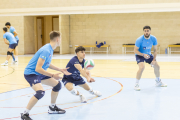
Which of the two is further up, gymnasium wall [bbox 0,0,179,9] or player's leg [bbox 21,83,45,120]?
gymnasium wall [bbox 0,0,179,9]

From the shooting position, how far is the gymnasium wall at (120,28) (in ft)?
59.9

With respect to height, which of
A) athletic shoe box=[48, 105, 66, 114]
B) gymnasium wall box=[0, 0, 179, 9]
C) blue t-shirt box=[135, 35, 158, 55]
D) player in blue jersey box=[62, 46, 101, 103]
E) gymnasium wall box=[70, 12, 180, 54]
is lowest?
athletic shoe box=[48, 105, 66, 114]

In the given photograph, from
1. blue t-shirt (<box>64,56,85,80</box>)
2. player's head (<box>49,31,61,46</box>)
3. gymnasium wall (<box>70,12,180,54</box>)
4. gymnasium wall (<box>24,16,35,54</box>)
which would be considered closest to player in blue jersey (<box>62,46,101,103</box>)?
blue t-shirt (<box>64,56,85,80</box>)

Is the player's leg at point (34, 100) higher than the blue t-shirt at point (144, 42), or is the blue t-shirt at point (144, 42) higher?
the blue t-shirt at point (144, 42)

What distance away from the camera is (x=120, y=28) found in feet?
62.1

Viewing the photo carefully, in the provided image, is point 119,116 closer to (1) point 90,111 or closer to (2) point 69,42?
(1) point 90,111

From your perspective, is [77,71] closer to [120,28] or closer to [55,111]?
[55,111]

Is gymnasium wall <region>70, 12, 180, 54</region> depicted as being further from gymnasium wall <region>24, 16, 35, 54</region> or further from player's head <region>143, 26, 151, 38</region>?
player's head <region>143, 26, 151, 38</region>

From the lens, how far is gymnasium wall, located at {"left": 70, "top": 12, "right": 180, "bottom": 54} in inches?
718

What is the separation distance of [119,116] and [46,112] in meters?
1.15

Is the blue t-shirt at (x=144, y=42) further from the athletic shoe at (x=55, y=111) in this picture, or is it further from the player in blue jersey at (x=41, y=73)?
the athletic shoe at (x=55, y=111)

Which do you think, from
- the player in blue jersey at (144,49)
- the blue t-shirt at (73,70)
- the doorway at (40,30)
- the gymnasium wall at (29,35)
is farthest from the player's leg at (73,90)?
the doorway at (40,30)

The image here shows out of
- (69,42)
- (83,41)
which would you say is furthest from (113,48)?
(69,42)

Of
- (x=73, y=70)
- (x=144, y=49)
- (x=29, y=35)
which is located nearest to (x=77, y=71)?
(x=73, y=70)
